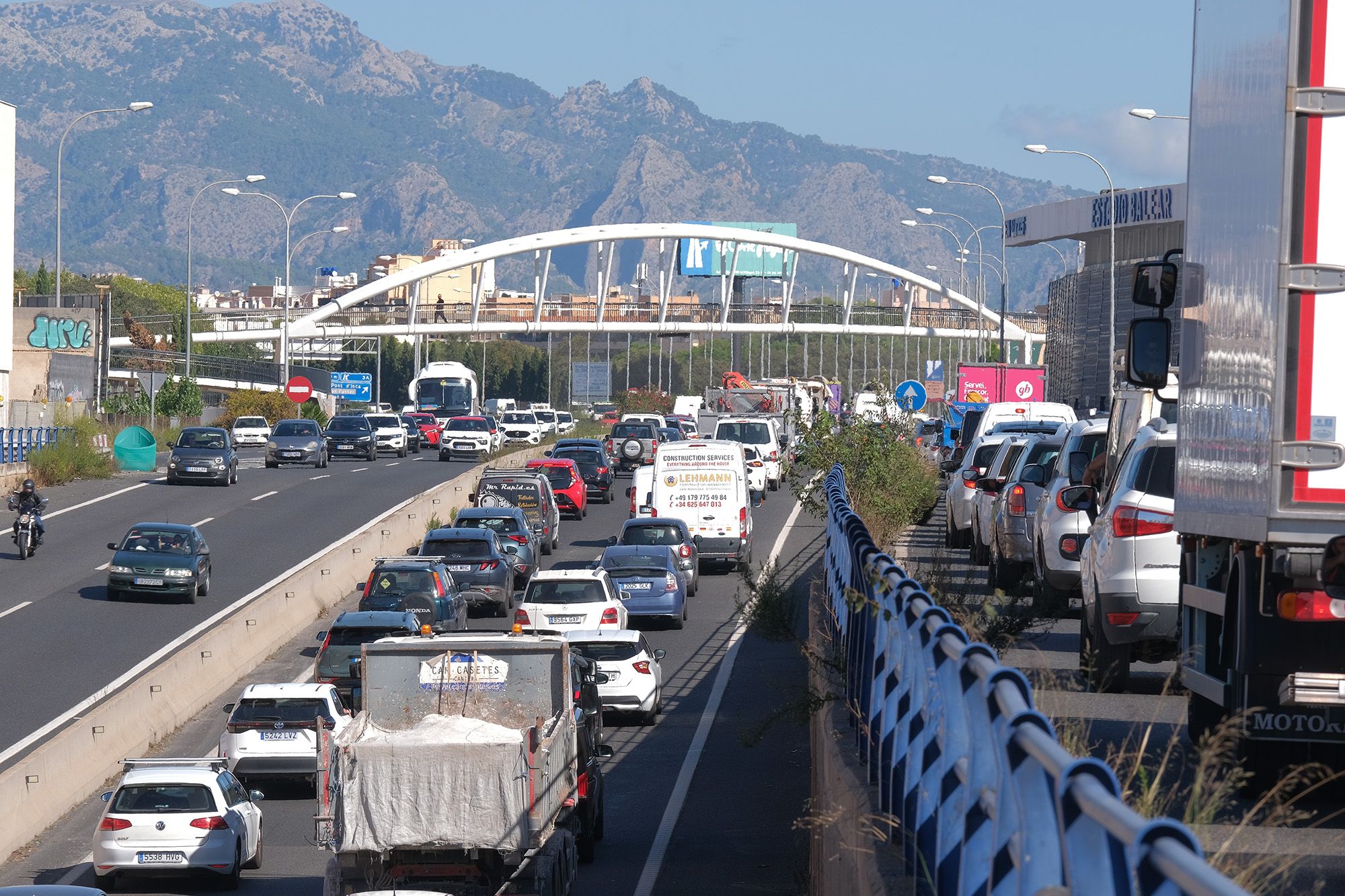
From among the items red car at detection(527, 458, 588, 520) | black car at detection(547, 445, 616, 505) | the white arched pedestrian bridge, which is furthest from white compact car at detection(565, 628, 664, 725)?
the white arched pedestrian bridge

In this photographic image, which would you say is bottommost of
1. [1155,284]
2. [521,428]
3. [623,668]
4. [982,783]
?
[623,668]

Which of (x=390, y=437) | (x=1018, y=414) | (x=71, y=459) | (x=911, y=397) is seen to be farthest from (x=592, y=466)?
(x=1018, y=414)

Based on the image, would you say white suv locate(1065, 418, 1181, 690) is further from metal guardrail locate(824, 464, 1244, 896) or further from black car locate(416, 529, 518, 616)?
black car locate(416, 529, 518, 616)

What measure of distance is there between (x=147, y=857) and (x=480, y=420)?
49.1 metres

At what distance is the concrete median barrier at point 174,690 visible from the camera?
20.2m

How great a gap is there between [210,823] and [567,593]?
37.9 ft

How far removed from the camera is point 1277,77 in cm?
771

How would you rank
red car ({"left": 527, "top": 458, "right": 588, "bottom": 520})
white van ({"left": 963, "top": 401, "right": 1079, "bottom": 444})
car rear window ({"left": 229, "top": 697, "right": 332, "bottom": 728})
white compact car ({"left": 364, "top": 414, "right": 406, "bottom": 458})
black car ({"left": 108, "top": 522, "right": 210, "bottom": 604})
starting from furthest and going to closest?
white compact car ({"left": 364, "top": 414, "right": 406, "bottom": 458}) < red car ({"left": 527, "top": 458, "right": 588, "bottom": 520}) < white van ({"left": 963, "top": 401, "right": 1079, "bottom": 444}) < black car ({"left": 108, "top": 522, "right": 210, "bottom": 604}) < car rear window ({"left": 229, "top": 697, "right": 332, "bottom": 728})

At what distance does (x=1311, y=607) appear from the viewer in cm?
831

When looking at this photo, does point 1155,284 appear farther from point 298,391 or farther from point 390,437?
point 298,391

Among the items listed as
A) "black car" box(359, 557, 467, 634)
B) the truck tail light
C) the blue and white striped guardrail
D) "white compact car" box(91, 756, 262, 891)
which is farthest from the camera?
the blue and white striped guardrail

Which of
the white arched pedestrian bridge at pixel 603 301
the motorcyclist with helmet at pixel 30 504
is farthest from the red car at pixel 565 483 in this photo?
the white arched pedestrian bridge at pixel 603 301

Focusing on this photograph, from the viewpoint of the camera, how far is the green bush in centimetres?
5203

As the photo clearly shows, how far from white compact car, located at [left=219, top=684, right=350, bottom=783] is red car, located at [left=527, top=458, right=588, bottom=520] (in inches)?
998
